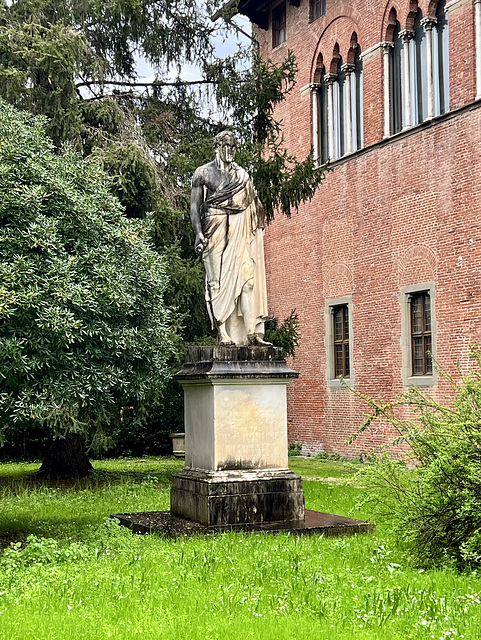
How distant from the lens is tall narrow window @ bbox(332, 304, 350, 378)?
23219 millimetres

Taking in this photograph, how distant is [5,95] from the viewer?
56.9 ft

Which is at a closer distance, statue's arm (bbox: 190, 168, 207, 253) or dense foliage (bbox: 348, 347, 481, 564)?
dense foliage (bbox: 348, 347, 481, 564)

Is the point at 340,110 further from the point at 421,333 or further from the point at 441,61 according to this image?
the point at 421,333

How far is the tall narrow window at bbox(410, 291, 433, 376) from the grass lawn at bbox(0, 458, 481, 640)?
418 inches

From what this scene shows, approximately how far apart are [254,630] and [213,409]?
427cm

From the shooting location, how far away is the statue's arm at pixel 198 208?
33.4 ft

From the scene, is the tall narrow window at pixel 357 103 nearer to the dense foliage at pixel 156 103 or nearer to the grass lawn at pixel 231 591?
the dense foliage at pixel 156 103

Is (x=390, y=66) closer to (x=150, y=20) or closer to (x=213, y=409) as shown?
(x=150, y=20)

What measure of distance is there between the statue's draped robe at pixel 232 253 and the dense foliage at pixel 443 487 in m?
2.90

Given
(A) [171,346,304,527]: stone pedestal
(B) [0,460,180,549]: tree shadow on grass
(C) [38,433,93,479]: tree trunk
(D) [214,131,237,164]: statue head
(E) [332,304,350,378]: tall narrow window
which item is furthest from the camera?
(E) [332,304,350,378]: tall narrow window

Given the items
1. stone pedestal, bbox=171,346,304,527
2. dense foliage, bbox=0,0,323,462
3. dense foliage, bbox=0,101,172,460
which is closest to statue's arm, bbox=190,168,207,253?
Answer: stone pedestal, bbox=171,346,304,527

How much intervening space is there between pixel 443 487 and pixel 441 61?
47.8ft

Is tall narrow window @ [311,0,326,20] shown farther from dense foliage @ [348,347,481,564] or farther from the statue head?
dense foliage @ [348,347,481,564]

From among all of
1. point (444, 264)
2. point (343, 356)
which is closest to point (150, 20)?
point (444, 264)
